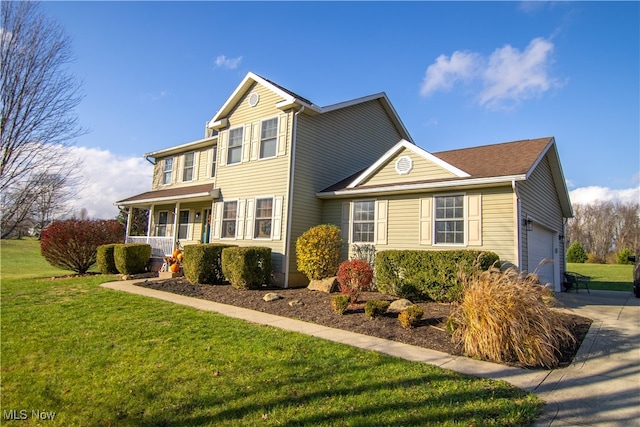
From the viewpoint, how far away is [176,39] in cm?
1004

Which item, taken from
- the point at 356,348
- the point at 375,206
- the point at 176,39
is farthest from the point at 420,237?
the point at 176,39

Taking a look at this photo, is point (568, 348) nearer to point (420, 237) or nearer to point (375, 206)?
point (420, 237)

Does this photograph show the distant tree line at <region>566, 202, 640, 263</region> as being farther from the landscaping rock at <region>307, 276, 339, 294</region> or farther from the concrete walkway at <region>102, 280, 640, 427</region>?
the concrete walkway at <region>102, 280, 640, 427</region>

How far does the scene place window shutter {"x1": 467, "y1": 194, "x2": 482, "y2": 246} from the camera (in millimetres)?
9891

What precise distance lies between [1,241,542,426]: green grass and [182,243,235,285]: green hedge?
16.9 ft

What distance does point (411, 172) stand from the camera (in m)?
11.4

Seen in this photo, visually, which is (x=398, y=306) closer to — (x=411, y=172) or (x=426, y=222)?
(x=426, y=222)

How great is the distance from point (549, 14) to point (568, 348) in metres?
8.34

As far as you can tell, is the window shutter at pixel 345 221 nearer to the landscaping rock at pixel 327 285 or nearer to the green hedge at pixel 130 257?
the landscaping rock at pixel 327 285

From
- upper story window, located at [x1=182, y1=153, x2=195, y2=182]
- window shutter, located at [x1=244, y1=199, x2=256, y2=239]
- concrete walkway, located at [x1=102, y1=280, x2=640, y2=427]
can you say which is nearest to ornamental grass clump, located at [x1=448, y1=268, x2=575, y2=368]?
concrete walkway, located at [x1=102, y1=280, x2=640, y2=427]

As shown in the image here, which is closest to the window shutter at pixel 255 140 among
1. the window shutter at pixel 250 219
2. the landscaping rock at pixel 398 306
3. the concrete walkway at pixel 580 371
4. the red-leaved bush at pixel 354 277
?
the window shutter at pixel 250 219

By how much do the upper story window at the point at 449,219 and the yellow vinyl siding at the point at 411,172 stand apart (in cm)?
73

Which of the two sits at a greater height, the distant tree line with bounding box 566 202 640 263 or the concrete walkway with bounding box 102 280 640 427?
the distant tree line with bounding box 566 202 640 263

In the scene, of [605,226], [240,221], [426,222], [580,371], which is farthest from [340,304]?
[605,226]
